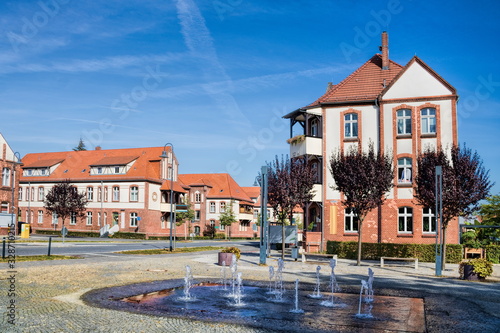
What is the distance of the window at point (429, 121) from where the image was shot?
32250 mm

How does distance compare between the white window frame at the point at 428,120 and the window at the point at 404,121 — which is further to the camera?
the window at the point at 404,121

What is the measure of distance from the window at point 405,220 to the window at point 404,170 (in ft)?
6.18

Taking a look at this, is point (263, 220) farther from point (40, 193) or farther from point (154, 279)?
point (40, 193)

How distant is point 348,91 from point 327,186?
724 centimetres

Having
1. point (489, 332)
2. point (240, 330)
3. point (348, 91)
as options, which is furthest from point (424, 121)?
point (240, 330)

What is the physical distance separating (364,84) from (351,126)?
3.79m

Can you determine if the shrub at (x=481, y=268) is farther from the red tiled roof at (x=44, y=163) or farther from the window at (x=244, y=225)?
the window at (x=244, y=225)

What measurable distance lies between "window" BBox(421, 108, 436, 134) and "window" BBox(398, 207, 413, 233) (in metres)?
5.34

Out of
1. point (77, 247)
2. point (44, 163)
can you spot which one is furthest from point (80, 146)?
point (77, 247)

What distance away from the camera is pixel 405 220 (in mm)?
32344

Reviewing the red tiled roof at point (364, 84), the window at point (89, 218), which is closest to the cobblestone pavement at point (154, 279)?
the red tiled roof at point (364, 84)

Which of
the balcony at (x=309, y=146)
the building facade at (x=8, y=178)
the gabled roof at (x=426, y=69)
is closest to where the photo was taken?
the gabled roof at (x=426, y=69)

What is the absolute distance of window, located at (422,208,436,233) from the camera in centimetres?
3161

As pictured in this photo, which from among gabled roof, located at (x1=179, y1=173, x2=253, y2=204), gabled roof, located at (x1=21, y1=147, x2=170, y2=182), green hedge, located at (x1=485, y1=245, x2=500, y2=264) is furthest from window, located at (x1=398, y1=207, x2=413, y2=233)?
gabled roof, located at (x1=179, y1=173, x2=253, y2=204)
